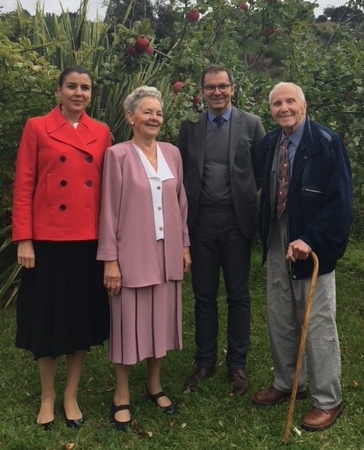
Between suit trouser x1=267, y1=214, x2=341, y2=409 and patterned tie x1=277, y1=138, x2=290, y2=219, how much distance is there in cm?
8

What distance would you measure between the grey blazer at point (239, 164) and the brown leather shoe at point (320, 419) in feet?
3.83

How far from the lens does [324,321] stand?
3.29 metres

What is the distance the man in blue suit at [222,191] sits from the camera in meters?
3.71

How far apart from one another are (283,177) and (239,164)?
46 cm

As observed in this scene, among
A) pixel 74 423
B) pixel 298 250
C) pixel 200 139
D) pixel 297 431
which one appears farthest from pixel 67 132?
pixel 297 431

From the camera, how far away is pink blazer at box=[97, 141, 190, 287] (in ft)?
10.4

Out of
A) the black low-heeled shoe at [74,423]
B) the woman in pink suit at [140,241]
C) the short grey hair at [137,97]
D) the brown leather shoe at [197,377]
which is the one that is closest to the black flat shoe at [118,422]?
the woman in pink suit at [140,241]

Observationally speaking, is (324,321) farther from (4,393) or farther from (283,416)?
(4,393)

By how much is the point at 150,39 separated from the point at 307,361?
8.23 ft

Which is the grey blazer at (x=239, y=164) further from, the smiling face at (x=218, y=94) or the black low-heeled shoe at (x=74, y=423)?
the black low-heeled shoe at (x=74, y=423)

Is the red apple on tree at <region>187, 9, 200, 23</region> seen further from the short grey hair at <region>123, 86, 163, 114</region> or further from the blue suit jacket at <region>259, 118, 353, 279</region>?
the blue suit jacket at <region>259, 118, 353, 279</region>

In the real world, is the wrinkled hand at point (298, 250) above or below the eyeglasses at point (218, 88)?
below

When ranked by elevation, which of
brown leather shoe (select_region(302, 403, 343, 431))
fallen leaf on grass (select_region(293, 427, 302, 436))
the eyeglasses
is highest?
the eyeglasses

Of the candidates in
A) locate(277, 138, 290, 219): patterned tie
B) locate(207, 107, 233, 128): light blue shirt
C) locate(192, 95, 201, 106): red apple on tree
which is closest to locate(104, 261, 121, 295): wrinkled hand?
locate(277, 138, 290, 219): patterned tie
